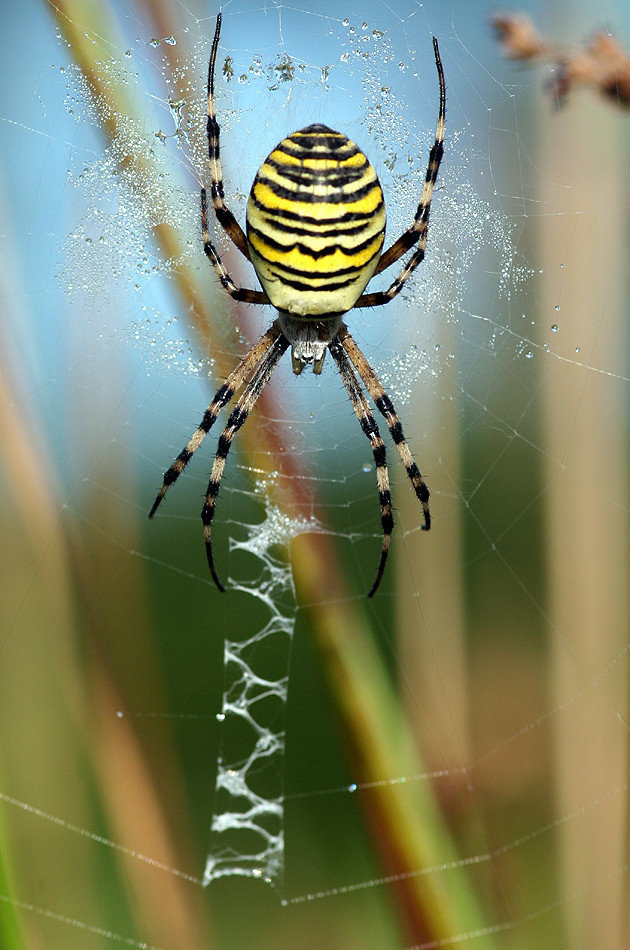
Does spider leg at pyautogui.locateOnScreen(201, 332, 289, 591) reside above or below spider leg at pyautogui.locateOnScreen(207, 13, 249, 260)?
below

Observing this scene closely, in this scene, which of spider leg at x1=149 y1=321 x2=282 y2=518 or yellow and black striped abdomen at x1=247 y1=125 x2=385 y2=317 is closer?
yellow and black striped abdomen at x1=247 y1=125 x2=385 y2=317

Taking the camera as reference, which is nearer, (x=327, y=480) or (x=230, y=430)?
(x=230, y=430)

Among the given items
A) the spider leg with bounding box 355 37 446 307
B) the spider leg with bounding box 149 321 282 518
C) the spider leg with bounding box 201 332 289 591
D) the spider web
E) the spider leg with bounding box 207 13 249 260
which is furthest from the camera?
the spider leg with bounding box 149 321 282 518

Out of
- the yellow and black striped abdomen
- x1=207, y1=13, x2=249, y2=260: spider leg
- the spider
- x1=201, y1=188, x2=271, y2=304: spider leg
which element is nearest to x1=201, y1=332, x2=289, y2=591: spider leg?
the spider

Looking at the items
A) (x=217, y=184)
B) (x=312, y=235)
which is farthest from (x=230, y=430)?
(x=312, y=235)

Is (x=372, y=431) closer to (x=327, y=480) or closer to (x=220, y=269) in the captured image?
(x=327, y=480)

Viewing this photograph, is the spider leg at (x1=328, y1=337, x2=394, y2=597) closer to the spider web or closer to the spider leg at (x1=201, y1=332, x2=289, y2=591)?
the spider web
